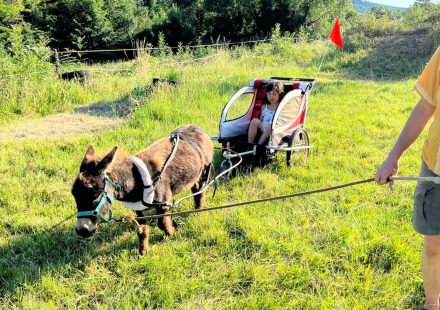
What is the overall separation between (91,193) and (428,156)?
90.9 inches

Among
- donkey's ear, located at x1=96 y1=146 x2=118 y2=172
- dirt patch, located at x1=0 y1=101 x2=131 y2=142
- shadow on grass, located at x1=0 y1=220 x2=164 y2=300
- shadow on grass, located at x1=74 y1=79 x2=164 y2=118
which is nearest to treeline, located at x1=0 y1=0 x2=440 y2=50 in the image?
shadow on grass, located at x1=74 y1=79 x2=164 y2=118

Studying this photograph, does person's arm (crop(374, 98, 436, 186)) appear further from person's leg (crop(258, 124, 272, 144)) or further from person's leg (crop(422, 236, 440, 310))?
person's leg (crop(258, 124, 272, 144))

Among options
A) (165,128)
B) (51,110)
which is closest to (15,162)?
(165,128)

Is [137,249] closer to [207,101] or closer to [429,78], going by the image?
[429,78]

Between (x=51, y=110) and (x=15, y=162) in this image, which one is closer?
(x=15, y=162)

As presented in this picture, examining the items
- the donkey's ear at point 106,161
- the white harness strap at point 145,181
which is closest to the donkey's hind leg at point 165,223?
the white harness strap at point 145,181

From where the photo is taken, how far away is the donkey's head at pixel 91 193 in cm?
278

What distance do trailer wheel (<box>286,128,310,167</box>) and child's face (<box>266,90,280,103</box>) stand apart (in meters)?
0.56

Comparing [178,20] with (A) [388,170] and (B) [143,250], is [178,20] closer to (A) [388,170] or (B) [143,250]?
(B) [143,250]

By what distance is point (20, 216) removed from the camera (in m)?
3.92

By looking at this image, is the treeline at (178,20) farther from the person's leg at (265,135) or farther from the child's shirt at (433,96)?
the child's shirt at (433,96)

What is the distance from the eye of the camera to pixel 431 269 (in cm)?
233

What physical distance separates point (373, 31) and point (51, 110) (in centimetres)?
1612

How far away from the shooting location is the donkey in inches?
111
